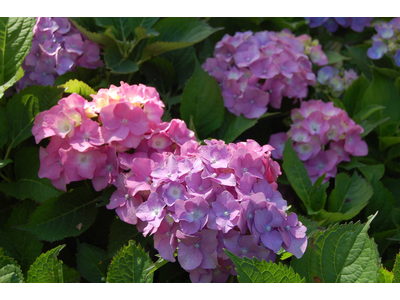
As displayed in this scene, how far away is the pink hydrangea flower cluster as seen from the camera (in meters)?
0.77

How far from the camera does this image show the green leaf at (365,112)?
1.43m

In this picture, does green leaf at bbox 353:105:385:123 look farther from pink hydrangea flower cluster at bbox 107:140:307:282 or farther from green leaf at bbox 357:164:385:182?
pink hydrangea flower cluster at bbox 107:140:307:282

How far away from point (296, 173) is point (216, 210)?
0.51 meters

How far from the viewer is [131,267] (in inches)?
31.0

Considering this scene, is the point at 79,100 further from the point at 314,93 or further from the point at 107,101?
the point at 314,93

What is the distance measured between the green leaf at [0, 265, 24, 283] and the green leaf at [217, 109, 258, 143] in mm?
714

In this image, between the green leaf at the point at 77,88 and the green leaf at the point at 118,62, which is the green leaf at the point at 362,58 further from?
the green leaf at the point at 77,88

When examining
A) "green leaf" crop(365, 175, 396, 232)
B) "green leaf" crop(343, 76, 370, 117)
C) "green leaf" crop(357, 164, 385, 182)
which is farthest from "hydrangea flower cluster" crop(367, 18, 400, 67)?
"green leaf" crop(365, 175, 396, 232)

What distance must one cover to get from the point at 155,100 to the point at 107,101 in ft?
0.40

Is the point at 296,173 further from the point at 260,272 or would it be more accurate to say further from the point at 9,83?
the point at 9,83

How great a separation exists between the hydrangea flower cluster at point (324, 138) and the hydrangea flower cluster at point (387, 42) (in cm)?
39

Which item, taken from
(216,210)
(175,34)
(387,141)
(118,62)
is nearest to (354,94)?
(387,141)

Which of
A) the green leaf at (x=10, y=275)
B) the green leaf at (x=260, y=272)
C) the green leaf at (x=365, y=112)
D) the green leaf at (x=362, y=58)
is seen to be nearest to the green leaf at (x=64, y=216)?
the green leaf at (x=10, y=275)

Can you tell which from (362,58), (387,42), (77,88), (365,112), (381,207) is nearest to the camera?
(77,88)
